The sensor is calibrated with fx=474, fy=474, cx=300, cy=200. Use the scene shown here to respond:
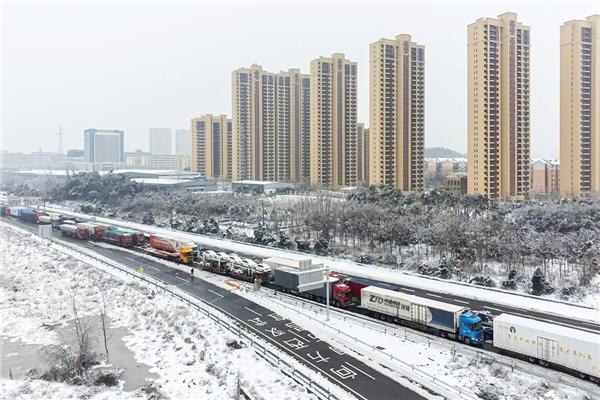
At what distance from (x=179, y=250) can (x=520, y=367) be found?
30802mm

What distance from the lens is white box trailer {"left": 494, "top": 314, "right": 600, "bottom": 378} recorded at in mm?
18422

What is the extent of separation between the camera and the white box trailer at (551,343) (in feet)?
60.4

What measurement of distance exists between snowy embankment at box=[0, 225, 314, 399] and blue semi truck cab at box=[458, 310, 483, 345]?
8.96 meters

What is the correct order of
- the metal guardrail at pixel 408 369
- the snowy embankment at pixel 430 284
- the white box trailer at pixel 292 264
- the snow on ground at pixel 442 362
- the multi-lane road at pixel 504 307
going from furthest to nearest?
1. the white box trailer at pixel 292 264
2. the snowy embankment at pixel 430 284
3. the multi-lane road at pixel 504 307
4. the snow on ground at pixel 442 362
5. the metal guardrail at pixel 408 369

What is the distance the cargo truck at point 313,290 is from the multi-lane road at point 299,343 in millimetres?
3138

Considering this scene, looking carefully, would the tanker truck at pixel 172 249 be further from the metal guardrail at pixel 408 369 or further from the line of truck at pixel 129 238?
the metal guardrail at pixel 408 369

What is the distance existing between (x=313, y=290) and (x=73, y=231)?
40789mm

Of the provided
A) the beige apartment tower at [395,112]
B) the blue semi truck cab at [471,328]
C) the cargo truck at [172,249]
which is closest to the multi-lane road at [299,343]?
the cargo truck at [172,249]

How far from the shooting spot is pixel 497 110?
229ft

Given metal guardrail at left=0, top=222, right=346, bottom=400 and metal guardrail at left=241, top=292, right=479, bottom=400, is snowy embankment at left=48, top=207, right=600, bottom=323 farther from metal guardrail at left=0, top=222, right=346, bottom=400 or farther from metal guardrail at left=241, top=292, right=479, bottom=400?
metal guardrail at left=0, top=222, right=346, bottom=400

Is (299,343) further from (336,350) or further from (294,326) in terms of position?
(294,326)

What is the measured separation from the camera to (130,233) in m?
52.7

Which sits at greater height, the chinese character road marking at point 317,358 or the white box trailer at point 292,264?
the white box trailer at point 292,264

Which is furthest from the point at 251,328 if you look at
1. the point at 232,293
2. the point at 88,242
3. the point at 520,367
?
the point at 88,242
